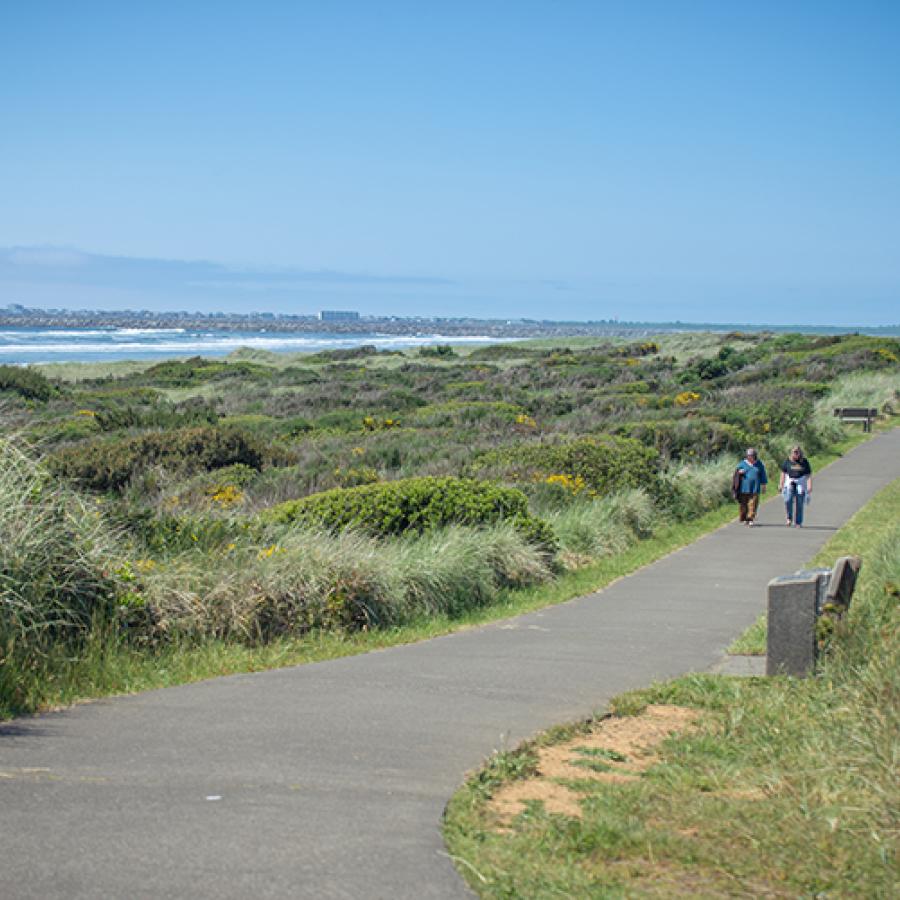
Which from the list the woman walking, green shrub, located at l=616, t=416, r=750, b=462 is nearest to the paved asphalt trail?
the woman walking

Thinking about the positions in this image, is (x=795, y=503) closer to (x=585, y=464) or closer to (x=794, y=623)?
(x=585, y=464)

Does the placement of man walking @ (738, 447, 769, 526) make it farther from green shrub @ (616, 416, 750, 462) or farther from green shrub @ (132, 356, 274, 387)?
green shrub @ (132, 356, 274, 387)

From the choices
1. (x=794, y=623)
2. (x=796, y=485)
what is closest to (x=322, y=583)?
(x=794, y=623)

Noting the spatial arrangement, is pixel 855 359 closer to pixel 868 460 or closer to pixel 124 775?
pixel 868 460

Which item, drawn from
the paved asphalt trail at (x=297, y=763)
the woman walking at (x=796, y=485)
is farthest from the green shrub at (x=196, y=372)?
the paved asphalt trail at (x=297, y=763)

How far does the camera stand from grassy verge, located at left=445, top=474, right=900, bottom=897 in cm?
472

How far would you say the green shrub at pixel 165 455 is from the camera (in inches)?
830

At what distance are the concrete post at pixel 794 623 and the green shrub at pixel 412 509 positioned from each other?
571 centimetres

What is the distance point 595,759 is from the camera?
6.49 m

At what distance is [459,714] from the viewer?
7.29 metres

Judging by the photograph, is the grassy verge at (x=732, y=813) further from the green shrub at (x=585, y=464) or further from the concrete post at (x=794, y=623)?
the green shrub at (x=585, y=464)

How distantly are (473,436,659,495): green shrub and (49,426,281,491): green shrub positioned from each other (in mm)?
5082

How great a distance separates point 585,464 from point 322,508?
6.87 metres

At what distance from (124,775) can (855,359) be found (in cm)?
5183
